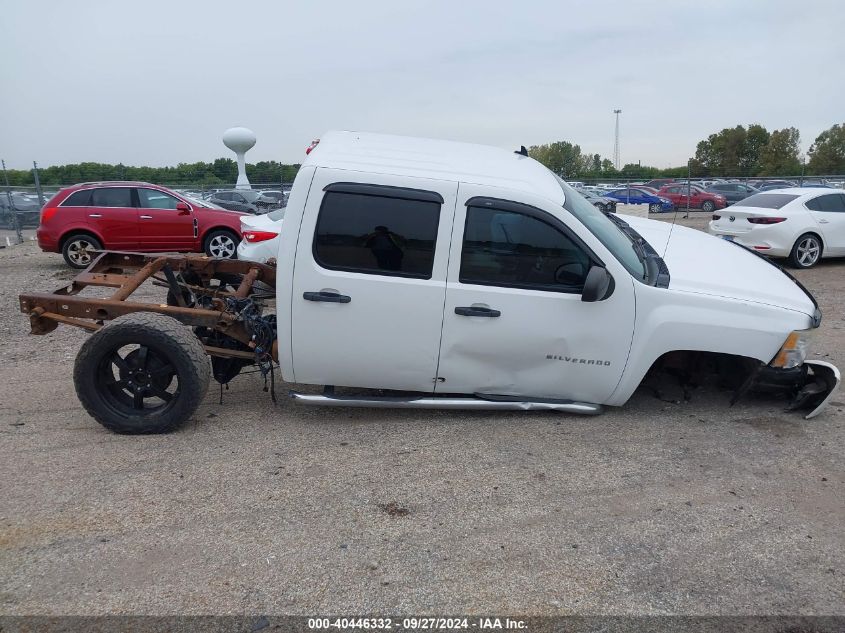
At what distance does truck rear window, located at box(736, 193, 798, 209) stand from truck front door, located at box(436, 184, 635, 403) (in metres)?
9.57

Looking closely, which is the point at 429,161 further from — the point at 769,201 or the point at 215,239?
the point at 769,201

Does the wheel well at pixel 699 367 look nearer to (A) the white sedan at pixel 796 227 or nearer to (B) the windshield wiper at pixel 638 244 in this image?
(B) the windshield wiper at pixel 638 244

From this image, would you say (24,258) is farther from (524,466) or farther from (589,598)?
(589,598)

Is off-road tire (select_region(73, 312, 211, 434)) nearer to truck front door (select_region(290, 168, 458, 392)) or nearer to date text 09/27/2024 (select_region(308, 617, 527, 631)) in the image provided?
truck front door (select_region(290, 168, 458, 392))

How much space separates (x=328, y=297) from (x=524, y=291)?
1.26 m

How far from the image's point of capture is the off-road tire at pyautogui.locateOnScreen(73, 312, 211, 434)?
416cm

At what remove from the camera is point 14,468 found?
3.90m

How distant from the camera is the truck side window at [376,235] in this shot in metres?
4.12

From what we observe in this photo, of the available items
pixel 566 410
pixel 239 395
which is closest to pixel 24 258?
pixel 239 395

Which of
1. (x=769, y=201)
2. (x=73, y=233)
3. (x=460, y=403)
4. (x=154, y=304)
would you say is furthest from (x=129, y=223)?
(x=769, y=201)

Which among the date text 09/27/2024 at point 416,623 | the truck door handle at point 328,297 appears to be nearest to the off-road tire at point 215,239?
the truck door handle at point 328,297

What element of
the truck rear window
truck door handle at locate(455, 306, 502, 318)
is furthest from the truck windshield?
the truck rear window

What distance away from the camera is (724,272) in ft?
15.2

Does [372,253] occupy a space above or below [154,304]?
above
